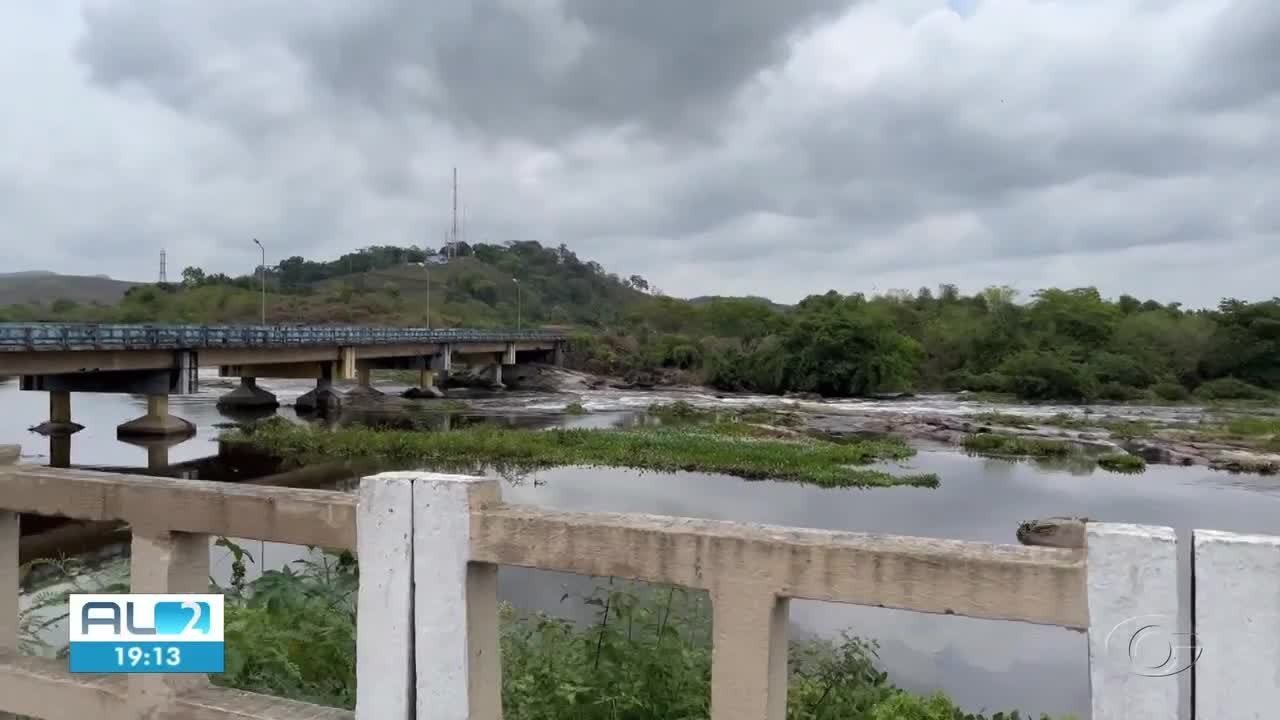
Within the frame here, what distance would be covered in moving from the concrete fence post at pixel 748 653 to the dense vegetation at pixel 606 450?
2415cm

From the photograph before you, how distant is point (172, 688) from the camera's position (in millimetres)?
3730

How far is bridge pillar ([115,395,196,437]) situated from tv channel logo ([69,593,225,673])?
34734 mm

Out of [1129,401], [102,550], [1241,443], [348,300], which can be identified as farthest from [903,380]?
[348,300]

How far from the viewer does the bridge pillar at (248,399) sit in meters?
46.9

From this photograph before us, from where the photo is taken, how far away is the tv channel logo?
12.6 ft

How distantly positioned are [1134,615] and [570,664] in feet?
12.9

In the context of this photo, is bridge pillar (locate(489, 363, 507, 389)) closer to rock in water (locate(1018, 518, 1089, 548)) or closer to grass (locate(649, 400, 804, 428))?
grass (locate(649, 400, 804, 428))

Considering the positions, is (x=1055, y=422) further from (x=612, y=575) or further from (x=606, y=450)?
(x=612, y=575)

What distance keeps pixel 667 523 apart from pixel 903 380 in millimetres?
68966

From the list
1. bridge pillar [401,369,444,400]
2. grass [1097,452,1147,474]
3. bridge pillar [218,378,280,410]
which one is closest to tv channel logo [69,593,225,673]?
grass [1097,452,1147,474]

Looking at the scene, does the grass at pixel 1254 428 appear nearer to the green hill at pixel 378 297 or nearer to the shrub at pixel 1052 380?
the shrub at pixel 1052 380

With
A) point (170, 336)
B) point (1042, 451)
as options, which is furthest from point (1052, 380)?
point (170, 336)

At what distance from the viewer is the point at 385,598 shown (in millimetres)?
3514

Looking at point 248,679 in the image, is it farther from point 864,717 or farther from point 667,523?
point 864,717
